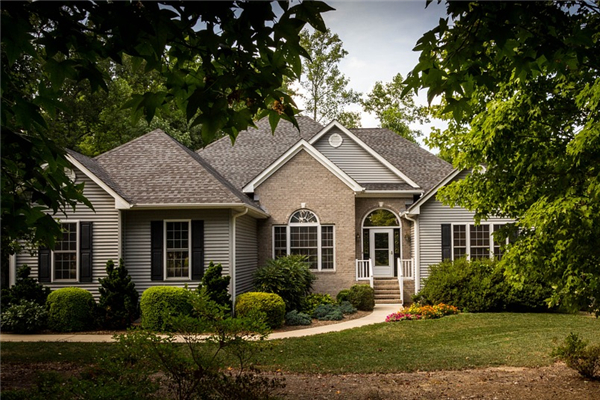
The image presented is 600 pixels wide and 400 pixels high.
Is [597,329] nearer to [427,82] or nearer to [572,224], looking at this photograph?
[572,224]

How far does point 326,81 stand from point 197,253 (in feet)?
83.3

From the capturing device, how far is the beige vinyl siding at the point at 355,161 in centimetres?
2273

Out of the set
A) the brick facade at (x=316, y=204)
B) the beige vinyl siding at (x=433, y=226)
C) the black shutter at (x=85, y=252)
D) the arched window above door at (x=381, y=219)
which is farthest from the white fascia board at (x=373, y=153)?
the black shutter at (x=85, y=252)

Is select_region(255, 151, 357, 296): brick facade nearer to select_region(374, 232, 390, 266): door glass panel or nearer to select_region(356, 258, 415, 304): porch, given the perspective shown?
select_region(356, 258, 415, 304): porch

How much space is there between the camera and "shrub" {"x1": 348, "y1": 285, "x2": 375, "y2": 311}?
19172 mm

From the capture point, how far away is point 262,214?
65.2ft

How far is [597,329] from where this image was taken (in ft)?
46.0

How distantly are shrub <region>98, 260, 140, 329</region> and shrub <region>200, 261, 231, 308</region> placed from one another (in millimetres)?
2085

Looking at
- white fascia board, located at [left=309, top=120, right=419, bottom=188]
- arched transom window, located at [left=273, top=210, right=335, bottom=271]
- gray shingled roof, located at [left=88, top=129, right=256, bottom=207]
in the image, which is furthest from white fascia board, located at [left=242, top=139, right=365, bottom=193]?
gray shingled roof, located at [left=88, top=129, right=256, bottom=207]

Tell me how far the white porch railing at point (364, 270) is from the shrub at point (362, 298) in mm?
1355

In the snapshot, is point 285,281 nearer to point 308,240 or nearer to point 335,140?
point 308,240

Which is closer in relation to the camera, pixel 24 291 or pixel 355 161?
pixel 24 291

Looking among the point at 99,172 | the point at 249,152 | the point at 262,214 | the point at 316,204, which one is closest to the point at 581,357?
the point at 262,214

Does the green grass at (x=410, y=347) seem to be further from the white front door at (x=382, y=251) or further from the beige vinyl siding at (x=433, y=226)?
the white front door at (x=382, y=251)
